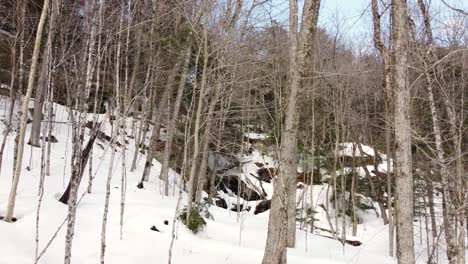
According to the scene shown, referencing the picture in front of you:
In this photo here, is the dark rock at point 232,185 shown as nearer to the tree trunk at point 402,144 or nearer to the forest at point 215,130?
the forest at point 215,130

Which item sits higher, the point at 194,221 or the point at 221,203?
the point at 194,221

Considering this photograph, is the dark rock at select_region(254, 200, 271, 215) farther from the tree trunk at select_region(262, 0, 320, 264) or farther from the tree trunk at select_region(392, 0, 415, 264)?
the tree trunk at select_region(392, 0, 415, 264)

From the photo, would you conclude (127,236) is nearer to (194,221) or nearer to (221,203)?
(194,221)

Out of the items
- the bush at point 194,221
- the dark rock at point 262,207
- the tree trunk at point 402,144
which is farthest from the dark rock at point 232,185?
the tree trunk at point 402,144

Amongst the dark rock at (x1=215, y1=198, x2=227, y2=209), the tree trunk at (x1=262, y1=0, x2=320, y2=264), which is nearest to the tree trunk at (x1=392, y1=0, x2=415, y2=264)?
the tree trunk at (x1=262, y1=0, x2=320, y2=264)

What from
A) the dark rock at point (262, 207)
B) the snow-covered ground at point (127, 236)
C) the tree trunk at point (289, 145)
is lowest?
the dark rock at point (262, 207)

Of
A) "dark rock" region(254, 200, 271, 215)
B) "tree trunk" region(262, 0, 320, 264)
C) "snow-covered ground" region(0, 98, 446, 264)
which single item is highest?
"tree trunk" region(262, 0, 320, 264)

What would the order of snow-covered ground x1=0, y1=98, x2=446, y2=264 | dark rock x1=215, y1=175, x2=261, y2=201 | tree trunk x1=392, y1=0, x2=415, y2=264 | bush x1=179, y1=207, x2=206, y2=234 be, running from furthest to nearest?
1. dark rock x1=215, y1=175, x2=261, y2=201
2. bush x1=179, y1=207, x2=206, y2=234
3. snow-covered ground x1=0, y1=98, x2=446, y2=264
4. tree trunk x1=392, y1=0, x2=415, y2=264

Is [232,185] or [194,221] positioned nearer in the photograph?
[194,221]

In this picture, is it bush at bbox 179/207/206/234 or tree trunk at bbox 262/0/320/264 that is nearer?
tree trunk at bbox 262/0/320/264

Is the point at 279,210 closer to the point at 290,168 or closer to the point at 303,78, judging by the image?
the point at 290,168

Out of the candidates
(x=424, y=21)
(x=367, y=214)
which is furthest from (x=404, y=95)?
(x=367, y=214)

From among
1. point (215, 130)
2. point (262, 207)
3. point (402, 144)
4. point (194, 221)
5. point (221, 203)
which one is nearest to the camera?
point (402, 144)

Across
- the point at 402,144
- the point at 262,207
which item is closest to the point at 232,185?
the point at 262,207
